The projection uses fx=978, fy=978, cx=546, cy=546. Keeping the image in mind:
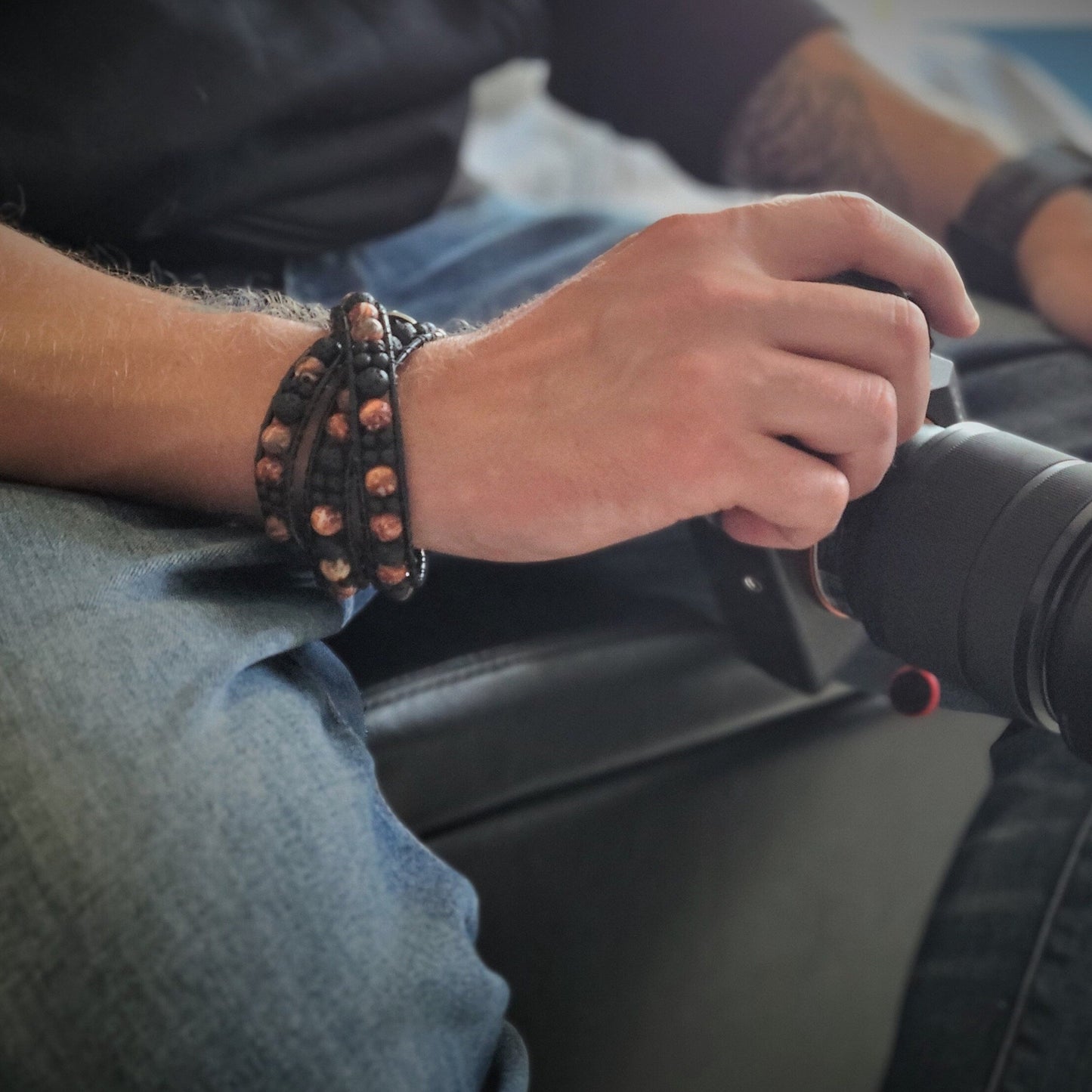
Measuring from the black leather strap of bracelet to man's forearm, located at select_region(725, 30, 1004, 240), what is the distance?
0.06 feet

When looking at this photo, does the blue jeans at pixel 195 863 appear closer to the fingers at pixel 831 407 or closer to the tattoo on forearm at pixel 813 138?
the fingers at pixel 831 407

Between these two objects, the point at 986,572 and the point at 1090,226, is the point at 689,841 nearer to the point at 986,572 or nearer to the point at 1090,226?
the point at 986,572

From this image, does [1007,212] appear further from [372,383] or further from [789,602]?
[372,383]

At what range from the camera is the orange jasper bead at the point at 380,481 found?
1.22ft

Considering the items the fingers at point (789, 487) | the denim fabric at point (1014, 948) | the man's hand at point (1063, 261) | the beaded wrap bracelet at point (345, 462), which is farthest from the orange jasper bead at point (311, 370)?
the man's hand at point (1063, 261)

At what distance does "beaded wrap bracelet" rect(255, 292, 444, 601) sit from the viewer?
1.22 feet

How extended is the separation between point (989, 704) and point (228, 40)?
53cm

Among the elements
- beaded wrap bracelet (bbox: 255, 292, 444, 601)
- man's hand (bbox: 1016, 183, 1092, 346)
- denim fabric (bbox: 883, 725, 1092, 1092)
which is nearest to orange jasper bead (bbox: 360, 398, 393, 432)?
beaded wrap bracelet (bbox: 255, 292, 444, 601)

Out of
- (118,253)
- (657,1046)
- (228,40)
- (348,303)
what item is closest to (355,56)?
(228,40)

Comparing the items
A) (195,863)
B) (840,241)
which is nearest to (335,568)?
(195,863)

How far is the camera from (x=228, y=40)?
550 millimetres

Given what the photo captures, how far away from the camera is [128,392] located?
0.41 metres

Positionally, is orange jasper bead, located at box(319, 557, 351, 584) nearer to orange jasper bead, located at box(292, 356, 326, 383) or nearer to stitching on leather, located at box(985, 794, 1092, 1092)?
orange jasper bead, located at box(292, 356, 326, 383)

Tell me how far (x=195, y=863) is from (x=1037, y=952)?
409 mm
